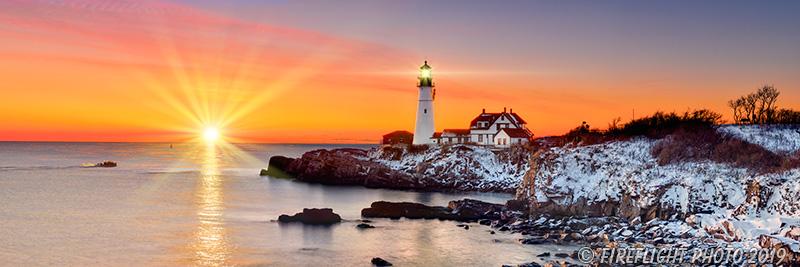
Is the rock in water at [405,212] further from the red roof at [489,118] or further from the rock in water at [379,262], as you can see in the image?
the red roof at [489,118]

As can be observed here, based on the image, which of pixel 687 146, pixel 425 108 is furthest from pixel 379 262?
pixel 425 108

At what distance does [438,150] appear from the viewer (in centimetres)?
7462

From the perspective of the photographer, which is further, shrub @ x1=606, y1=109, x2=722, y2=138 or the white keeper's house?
the white keeper's house

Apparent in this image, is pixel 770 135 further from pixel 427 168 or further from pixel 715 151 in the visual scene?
pixel 427 168

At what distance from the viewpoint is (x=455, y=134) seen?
294ft

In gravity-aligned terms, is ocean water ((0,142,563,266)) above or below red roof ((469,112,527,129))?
below

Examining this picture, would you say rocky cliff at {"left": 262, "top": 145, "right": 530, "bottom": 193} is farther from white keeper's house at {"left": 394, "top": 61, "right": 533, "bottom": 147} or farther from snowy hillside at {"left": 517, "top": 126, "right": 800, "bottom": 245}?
snowy hillside at {"left": 517, "top": 126, "right": 800, "bottom": 245}

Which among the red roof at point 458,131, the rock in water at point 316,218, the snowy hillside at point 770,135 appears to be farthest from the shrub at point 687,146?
the red roof at point 458,131

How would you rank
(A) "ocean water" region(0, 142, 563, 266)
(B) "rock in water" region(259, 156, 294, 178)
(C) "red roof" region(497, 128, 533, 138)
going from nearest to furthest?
(A) "ocean water" region(0, 142, 563, 266) < (C) "red roof" region(497, 128, 533, 138) < (B) "rock in water" region(259, 156, 294, 178)

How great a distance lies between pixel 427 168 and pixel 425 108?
16.9m

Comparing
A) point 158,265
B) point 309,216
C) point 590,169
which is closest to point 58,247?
point 158,265

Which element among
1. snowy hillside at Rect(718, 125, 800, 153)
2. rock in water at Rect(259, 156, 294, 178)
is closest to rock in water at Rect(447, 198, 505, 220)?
snowy hillside at Rect(718, 125, 800, 153)

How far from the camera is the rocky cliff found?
6775cm

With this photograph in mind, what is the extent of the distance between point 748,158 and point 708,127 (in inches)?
216
